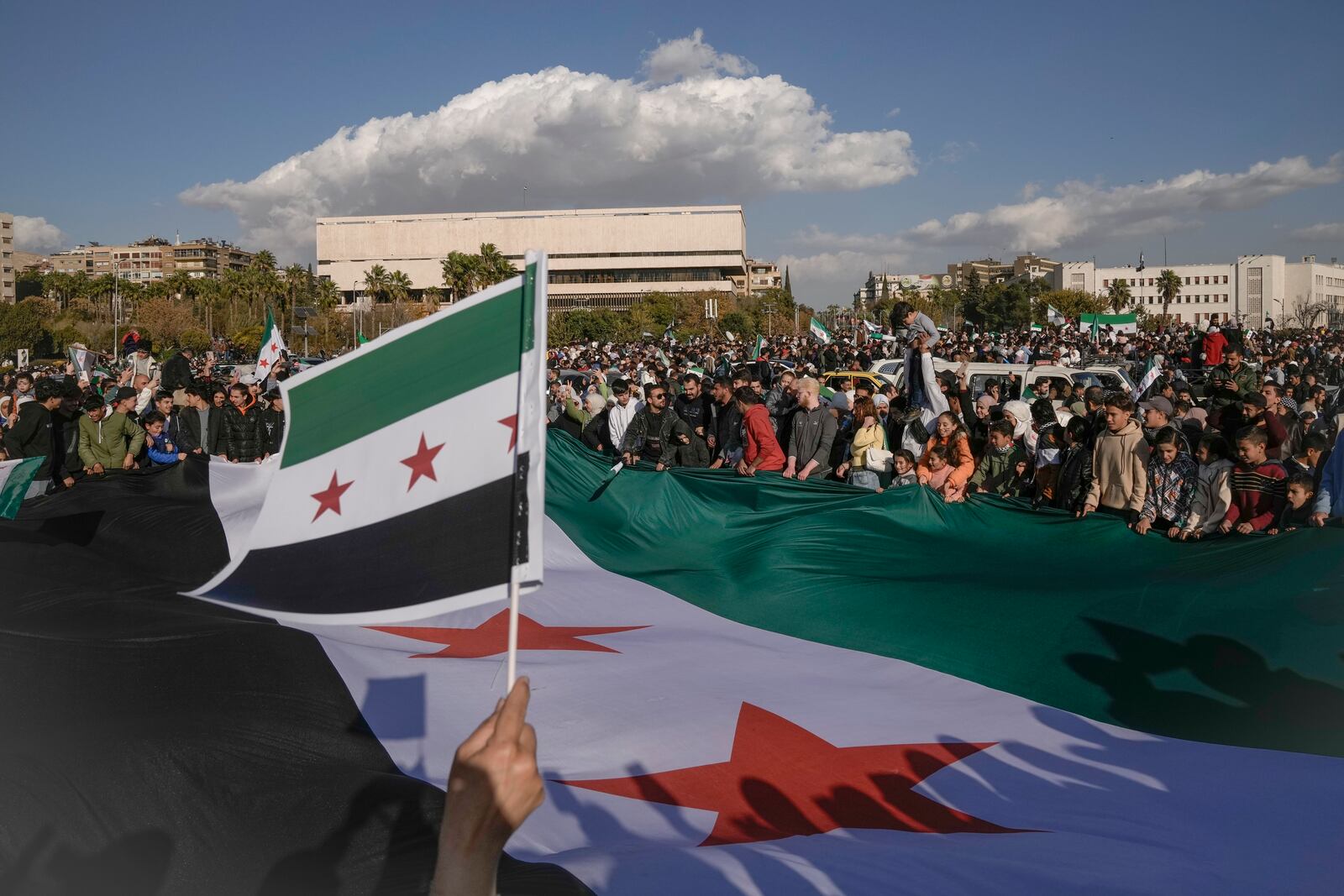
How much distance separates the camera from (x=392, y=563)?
275 centimetres

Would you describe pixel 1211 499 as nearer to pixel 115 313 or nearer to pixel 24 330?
pixel 115 313

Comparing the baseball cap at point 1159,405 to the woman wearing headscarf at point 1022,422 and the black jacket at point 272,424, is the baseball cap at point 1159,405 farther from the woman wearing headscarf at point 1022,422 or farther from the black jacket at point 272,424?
the black jacket at point 272,424

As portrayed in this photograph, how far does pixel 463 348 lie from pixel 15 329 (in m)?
81.9

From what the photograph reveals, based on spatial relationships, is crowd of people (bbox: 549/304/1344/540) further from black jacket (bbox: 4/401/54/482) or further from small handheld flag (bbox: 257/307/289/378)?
black jacket (bbox: 4/401/54/482)

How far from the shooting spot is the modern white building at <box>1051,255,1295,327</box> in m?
123

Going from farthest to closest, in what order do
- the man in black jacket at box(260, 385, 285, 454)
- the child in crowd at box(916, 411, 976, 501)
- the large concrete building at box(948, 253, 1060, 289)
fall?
the large concrete building at box(948, 253, 1060, 289) → the man in black jacket at box(260, 385, 285, 454) → the child in crowd at box(916, 411, 976, 501)

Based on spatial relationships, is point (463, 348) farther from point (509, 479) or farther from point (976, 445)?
point (976, 445)

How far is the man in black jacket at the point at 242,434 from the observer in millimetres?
10875

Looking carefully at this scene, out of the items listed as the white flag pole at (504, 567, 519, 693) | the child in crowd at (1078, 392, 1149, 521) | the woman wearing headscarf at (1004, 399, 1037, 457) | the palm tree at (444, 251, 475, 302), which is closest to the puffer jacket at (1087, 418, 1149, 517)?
the child in crowd at (1078, 392, 1149, 521)

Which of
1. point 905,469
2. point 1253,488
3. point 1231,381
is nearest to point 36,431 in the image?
point 905,469

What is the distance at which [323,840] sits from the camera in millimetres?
3318

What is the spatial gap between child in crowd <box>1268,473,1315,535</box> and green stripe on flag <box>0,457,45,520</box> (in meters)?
8.17

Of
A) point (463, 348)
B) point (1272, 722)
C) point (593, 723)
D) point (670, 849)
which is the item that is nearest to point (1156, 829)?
point (1272, 722)

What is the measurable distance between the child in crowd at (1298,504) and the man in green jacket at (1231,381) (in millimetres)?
7083
